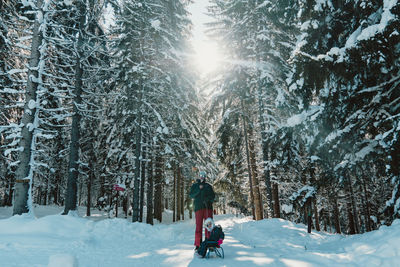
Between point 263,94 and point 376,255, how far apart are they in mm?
11516

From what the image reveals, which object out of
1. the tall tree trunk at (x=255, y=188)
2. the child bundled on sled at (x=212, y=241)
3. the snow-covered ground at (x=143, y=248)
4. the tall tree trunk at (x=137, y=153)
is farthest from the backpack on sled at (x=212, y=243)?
the tall tree trunk at (x=255, y=188)

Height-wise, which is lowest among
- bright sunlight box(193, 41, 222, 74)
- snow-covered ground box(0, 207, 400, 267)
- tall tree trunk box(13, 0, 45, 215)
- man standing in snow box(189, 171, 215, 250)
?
snow-covered ground box(0, 207, 400, 267)

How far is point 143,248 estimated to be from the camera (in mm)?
7570

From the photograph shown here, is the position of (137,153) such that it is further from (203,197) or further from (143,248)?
(203,197)

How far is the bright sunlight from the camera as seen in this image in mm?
16906

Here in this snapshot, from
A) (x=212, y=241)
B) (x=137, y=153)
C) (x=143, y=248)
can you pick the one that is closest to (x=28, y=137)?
(x=137, y=153)

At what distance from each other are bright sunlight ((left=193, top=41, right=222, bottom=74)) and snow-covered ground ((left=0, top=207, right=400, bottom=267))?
11.0m

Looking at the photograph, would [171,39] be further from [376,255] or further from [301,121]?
[376,255]

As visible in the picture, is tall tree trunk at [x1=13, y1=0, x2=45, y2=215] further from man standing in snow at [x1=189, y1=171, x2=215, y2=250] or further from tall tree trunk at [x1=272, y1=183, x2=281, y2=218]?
tall tree trunk at [x1=272, y1=183, x2=281, y2=218]

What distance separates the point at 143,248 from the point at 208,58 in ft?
45.5

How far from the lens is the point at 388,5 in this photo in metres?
4.56

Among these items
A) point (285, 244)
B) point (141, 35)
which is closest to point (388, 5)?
point (285, 244)

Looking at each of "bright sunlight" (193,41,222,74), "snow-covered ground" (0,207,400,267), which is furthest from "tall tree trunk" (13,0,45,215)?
"bright sunlight" (193,41,222,74)

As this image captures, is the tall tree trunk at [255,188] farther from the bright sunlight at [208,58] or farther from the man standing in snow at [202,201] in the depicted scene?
the man standing in snow at [202,201]
